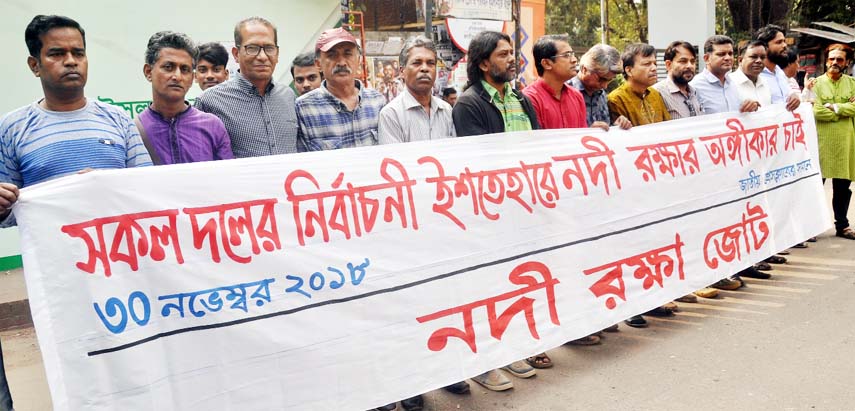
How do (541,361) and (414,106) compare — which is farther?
(541,361)

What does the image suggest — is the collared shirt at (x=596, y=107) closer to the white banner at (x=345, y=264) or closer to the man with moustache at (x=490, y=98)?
the white banner at (x=345, y=264)

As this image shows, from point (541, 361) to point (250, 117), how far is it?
6.41ft

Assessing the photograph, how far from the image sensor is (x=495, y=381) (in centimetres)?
365

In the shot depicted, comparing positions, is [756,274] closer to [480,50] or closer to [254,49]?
[480,50]

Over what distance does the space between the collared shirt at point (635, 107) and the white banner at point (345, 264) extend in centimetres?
26

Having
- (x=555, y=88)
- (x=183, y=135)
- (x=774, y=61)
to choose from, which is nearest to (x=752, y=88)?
(x=774, y=61)

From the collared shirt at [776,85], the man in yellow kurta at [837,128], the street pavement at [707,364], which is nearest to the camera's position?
the street pavement at [707,364]

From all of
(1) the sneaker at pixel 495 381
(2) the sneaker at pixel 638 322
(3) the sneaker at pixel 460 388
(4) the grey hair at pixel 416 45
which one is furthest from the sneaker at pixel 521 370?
(4) the grey hair at pixel 416 45

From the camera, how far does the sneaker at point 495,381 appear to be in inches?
143

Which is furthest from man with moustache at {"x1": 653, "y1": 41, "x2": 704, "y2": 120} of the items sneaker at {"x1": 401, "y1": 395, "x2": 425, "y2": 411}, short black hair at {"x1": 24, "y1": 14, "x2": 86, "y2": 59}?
short black hair at {"x1": 24, "y1": 14, "x2": 86, "y2": 59}

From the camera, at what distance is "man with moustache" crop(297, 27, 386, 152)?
3641 mm

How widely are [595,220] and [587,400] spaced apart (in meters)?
1.01

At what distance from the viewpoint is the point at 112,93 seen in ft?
23.0

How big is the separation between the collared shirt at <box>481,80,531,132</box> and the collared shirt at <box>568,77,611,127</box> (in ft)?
2.52
